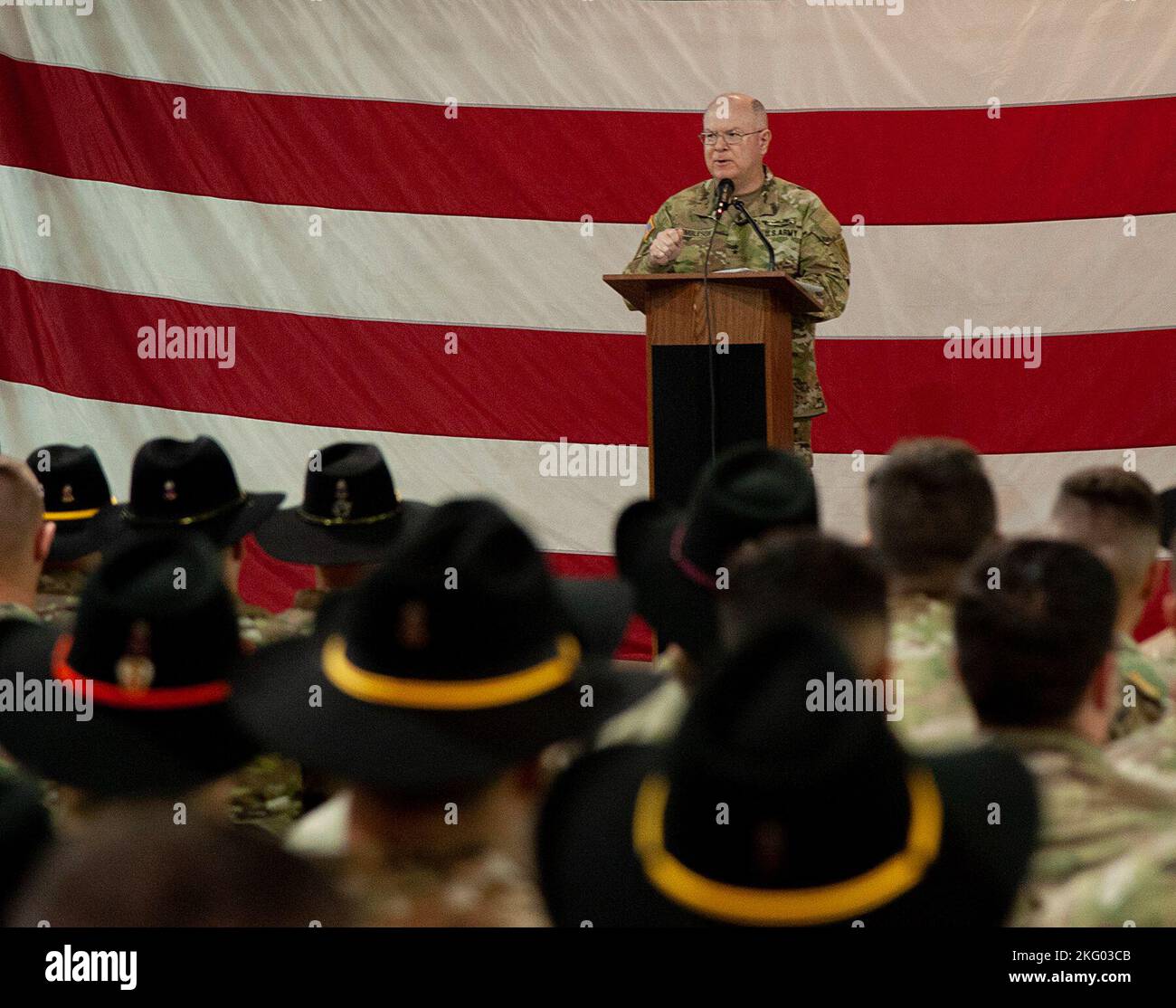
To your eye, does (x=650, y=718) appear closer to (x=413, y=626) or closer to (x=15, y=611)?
(x=413, y=626)

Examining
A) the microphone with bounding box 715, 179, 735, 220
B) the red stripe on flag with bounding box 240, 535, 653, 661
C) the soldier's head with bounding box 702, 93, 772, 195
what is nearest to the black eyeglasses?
the soldier's head with bounding box 702, 93, 772, 195

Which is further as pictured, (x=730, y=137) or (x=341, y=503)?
(x=730, y=137)

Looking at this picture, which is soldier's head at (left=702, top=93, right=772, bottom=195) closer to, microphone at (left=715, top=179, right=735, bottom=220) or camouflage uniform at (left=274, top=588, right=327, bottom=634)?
microphone at (left=715, top=179, right=735, bottom=220)

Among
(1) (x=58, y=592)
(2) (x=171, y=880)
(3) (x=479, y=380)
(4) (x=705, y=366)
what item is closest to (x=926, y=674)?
(2) (x=171, y=880)

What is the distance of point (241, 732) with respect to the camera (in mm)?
1377

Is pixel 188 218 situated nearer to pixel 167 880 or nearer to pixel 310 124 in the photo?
pixel 310 124

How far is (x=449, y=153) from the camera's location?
14.6ft

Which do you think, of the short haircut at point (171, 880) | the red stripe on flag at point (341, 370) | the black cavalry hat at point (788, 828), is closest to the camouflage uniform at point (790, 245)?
the red stripe on flag at point (341, 370)

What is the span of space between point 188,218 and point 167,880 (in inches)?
162

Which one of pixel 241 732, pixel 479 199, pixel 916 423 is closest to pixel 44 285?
pixel 479 199

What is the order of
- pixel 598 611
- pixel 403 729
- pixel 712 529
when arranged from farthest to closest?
1. pixel 712 529
2. pixel 598 611
3. pixel 403 729

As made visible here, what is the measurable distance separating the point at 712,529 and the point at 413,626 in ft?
2.23

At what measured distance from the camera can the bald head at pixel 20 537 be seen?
6.89 feet

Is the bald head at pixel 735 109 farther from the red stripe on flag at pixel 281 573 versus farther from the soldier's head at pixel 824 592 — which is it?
the soldier's head at pixel 824 592
